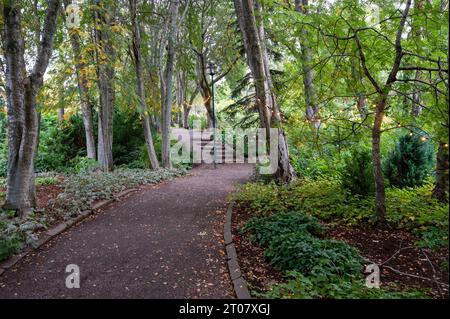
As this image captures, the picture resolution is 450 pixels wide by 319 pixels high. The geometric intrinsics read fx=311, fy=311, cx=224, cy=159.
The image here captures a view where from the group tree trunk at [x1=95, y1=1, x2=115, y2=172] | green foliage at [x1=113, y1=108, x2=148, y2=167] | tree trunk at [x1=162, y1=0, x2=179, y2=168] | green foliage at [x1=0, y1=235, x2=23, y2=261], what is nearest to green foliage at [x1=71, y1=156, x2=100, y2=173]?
tree trunk at [x1=95, y1=1, x2=115, y2=172]

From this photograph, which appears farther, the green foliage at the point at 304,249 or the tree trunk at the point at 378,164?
the tree trunk at the point at 378,164

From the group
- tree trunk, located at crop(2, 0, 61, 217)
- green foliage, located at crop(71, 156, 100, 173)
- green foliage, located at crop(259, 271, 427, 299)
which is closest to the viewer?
green foliage, located at crop(259, 271, 427, 299)

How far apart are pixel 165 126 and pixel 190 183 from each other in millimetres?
2712

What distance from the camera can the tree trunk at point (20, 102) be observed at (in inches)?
202

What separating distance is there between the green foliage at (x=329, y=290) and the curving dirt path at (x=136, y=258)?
1.83ft

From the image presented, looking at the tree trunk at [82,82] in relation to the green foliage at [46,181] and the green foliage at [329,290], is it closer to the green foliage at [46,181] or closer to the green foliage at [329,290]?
the green foliage at [46,181]

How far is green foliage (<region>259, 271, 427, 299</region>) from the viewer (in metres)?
2.78

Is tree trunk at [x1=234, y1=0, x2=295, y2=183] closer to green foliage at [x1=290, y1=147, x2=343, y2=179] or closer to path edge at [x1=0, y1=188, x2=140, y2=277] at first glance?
green foliage at [x1=290, y1=147, x2=343, y2=179]

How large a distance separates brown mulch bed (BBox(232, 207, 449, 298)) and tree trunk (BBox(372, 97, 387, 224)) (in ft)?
1.00

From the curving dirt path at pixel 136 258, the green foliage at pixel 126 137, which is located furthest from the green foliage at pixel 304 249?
A: the green foliage at pixel 126 137

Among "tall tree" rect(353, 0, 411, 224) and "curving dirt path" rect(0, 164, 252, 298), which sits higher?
"tall tree" rect(353, 0, 411, 224)

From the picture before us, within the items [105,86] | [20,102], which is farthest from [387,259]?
[105,86]

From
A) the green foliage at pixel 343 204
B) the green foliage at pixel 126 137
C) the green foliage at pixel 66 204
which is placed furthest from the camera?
the green foliage at pixel 126 137
